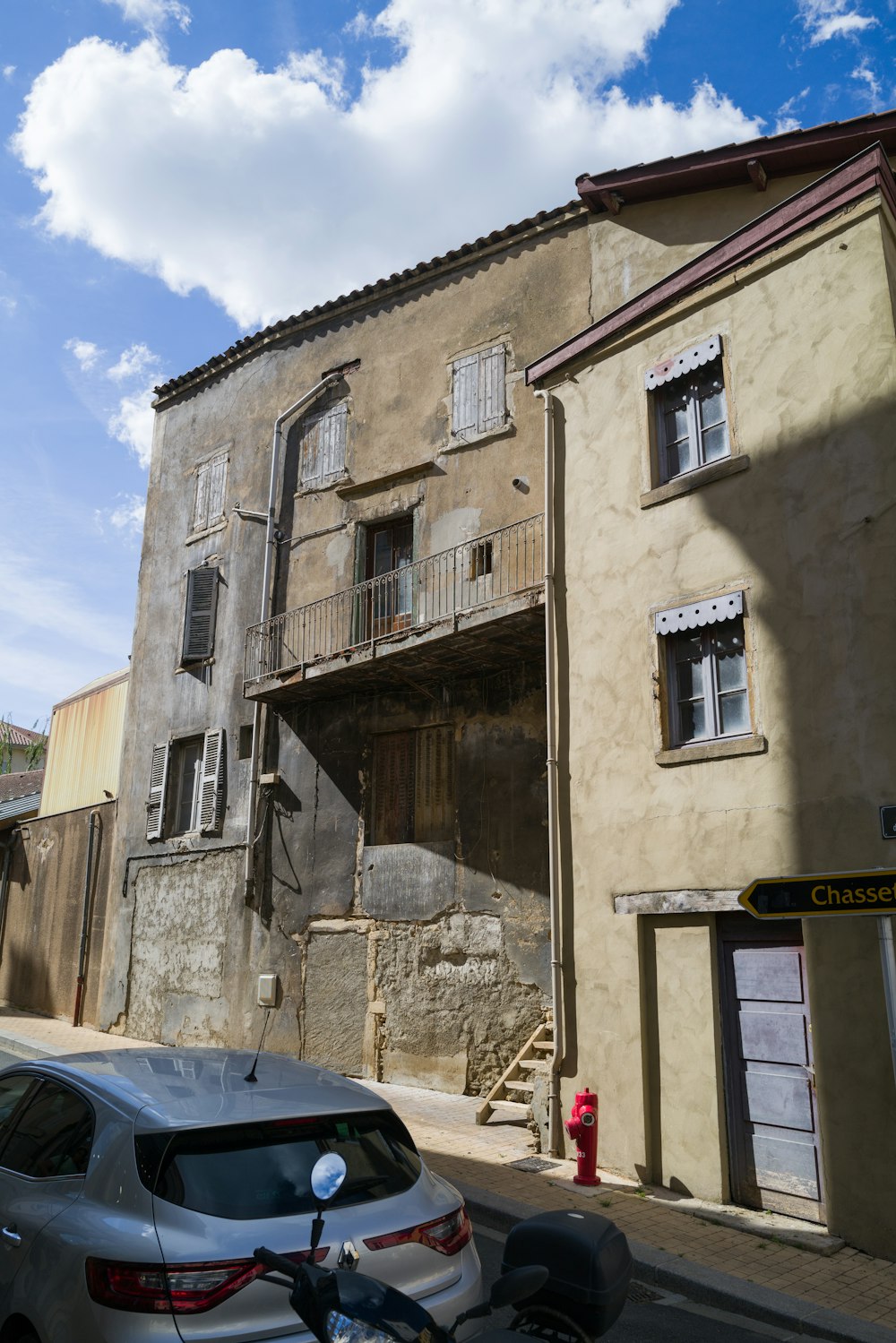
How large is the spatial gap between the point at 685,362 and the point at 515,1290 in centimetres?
825

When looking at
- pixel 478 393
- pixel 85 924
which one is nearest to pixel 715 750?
pixel 478 393

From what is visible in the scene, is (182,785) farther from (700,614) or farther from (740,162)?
(740,162)

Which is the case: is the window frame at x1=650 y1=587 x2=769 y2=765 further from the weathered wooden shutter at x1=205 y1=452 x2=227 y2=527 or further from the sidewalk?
the weathered wooden shutter at x1=205 y1=452 x2=227 y2=527

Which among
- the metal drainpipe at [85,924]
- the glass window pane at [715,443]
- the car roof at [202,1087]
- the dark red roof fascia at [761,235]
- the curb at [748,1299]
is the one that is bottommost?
the curb at [748,1299]

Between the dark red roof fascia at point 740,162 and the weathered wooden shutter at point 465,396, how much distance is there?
8.57 feet

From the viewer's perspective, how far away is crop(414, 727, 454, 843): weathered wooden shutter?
12.8 m

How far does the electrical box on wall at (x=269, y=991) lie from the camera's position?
14.0 metres

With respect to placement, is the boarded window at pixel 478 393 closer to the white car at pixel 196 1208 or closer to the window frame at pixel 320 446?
the window frame at pixel 320 446

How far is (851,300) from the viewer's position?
8.06 m

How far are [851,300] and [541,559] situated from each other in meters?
5.00

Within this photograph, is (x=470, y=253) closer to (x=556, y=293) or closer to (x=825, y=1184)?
(x=556, y=293)

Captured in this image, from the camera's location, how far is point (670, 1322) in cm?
545

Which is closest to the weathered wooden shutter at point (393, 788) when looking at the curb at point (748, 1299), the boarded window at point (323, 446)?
the boarded window at point (323, 446)

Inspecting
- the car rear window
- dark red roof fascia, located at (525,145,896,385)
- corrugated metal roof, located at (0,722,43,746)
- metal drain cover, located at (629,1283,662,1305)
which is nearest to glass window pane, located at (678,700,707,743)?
dark red roof fascia, located at (525,145,896,385)
